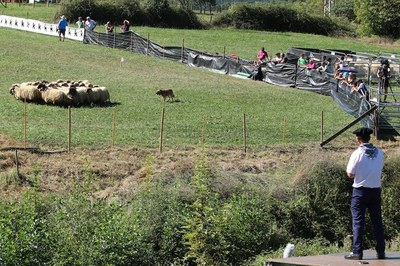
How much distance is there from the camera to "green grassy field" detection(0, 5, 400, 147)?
26.0m

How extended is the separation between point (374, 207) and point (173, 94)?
67.2 feet

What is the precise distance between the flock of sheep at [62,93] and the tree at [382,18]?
4587 cm

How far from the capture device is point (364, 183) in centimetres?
1185

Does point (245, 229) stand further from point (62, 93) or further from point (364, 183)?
point (62, 93)

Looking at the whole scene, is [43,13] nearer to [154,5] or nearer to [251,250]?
[154,5]

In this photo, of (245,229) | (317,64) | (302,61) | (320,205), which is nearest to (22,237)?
(245,229)

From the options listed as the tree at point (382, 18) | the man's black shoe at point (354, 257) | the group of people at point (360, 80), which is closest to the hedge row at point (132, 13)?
the tree at point (382, 18)

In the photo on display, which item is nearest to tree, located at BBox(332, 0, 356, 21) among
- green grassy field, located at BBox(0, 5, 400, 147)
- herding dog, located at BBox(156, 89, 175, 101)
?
green grassy field, located at BBox(0, 5, 400, 147)

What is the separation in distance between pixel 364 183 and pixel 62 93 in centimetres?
1911

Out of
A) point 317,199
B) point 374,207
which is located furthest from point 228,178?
point 374,207

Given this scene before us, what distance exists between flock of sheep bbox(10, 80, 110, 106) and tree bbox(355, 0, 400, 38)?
4587 centimetres

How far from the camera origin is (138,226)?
17.0 m

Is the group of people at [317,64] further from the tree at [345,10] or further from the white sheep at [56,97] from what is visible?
the tree at [345,10]

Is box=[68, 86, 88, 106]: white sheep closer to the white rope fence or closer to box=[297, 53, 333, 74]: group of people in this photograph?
box=[297, 53, 333, 74]: group of people
